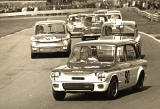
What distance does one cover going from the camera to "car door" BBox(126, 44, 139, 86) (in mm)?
16141

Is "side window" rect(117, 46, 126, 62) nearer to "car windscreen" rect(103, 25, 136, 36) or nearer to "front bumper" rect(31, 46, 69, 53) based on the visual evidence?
"car windscreen" rect(103, 25, 136, 36)

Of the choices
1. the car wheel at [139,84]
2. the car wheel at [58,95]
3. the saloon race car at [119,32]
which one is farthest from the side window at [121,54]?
the saloon race car at [119,32]

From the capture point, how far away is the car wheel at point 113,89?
48.6 feet

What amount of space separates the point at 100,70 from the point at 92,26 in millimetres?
25258

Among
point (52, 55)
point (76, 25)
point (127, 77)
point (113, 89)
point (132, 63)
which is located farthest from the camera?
point (76, 25)

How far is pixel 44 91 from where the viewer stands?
1745 centimetres

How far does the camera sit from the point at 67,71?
48.6ft

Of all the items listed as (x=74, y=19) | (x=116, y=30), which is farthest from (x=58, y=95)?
(x=74, y=19)

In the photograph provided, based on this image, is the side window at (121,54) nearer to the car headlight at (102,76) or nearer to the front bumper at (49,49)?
the car headlight at (102,76)

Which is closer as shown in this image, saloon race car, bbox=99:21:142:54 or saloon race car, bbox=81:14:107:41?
saloon race car, bbox=99:21:142:54

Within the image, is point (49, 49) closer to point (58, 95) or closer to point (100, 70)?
point (58, 95)

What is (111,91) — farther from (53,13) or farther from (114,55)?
(53,13)

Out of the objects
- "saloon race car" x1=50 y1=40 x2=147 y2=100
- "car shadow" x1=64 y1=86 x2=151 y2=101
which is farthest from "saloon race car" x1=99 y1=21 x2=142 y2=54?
"car shadow" x1=64 y1=86 x2=151 y2=101

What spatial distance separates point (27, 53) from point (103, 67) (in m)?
18.1
